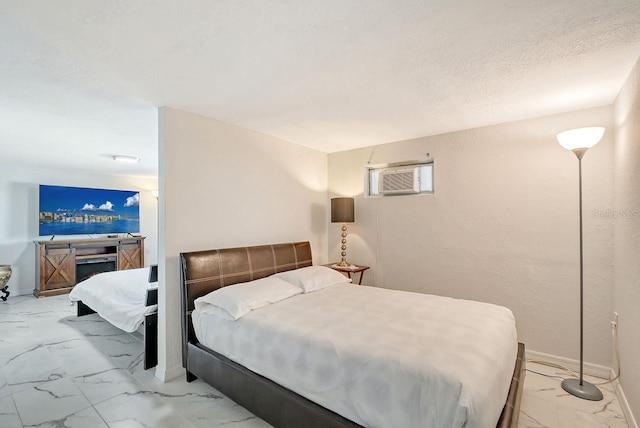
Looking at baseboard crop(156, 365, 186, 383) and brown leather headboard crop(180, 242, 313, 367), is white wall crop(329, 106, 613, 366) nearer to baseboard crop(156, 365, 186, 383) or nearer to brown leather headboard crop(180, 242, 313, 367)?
brown leather headboard crop(180, 242, 313, 367)

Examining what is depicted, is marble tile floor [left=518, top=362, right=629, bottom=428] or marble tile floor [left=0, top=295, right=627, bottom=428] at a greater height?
marble tile floor [left=0, top=295, right=627, bottom=428]

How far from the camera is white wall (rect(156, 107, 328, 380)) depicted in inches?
103

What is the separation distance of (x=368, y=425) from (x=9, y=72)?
3039 mm

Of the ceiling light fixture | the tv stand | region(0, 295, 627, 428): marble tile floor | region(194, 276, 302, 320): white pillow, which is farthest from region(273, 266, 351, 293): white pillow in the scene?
the tv stand

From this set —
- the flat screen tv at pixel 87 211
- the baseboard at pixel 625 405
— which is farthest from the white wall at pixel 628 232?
the flat screen tv at pixel 87 211

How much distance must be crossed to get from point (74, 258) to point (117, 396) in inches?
170

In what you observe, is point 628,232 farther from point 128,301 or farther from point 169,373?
point 128,301

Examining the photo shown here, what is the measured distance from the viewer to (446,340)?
1736mm

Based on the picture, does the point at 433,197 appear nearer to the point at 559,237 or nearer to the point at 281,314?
the point at 559,237

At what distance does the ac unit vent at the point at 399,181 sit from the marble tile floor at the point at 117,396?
83.0 inches

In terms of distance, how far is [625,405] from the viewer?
6.94 feet

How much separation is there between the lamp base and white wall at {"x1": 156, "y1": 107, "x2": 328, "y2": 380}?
9.39 feet

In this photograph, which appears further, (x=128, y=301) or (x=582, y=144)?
(x=128, y=301)

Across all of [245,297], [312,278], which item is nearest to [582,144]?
[312,278]
